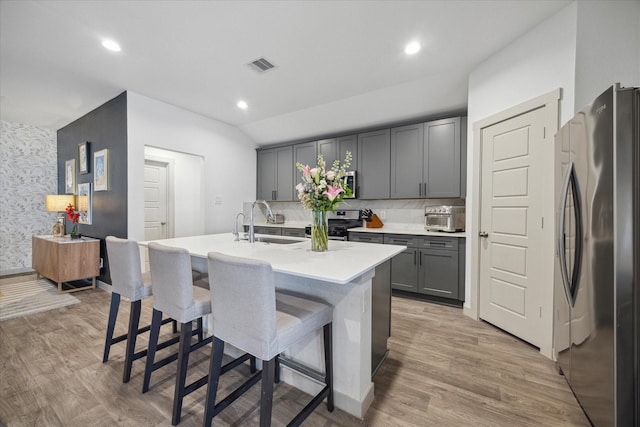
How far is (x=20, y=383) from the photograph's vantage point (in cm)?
178

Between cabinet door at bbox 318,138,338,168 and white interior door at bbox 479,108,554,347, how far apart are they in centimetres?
230

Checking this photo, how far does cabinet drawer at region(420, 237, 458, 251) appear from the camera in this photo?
10.3 ft

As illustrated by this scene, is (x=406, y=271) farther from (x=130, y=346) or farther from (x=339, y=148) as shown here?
(x=130, y=346)

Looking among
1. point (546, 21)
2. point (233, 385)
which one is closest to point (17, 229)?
point (233, 385)

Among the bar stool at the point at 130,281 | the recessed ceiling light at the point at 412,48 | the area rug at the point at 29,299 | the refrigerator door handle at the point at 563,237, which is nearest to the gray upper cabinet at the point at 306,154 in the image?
the recessed ceiling light at the point at 412,48

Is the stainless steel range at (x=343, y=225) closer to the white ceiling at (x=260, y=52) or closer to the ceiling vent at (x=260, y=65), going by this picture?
the white ceiling at (x=260, y=52)

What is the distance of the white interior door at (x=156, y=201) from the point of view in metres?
4.75

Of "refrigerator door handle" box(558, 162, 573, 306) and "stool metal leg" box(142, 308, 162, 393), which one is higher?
"refrigerator door handle" box(558, 162, 573, 306)

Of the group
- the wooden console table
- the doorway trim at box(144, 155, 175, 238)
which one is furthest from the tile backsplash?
the wooden console table

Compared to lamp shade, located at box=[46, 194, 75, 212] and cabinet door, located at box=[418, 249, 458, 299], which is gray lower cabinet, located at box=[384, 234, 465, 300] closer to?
cabinet door, located at box=[418, 249, 458, 299]

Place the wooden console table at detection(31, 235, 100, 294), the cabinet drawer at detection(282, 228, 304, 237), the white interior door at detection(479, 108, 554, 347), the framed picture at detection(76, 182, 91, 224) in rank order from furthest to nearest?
the cabinet drawer at detection(282, 228, 304, 237), the framed picture at detection(76, 182, 91, 224), the wooden console table at detection(31, 235, 100, 294), the white interior door at detection(479, 108, 554, 347)

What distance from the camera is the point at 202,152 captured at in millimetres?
4352

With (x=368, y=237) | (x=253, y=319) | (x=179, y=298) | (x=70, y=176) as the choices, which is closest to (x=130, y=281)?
(x=179, y=298)

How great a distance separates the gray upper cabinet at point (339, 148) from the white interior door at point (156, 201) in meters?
3.09
